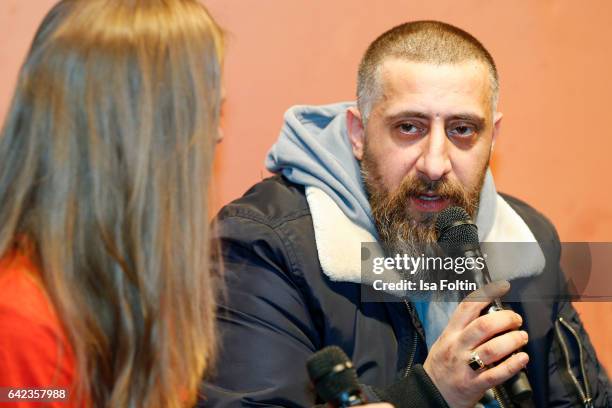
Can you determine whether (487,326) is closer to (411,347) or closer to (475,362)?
(475,362)

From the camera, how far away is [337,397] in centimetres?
107

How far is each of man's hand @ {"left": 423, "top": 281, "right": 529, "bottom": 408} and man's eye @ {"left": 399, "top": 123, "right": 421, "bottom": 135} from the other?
20.4 inches

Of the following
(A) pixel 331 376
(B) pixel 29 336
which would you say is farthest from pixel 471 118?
(B) pixel 29 336

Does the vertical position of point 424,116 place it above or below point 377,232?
above

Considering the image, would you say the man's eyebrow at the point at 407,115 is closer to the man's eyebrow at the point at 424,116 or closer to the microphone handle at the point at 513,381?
the man's eyebrow at the point at 424,116

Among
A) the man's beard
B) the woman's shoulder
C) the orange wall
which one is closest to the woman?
the woman's shoulder

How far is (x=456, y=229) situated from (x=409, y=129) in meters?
0.45

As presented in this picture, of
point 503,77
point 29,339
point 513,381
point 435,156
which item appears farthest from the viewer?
point 503,77

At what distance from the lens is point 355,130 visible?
2023mm

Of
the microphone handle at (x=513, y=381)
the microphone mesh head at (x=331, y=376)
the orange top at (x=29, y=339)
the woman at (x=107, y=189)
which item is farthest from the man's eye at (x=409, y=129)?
the orange top at (x=29, y=339)

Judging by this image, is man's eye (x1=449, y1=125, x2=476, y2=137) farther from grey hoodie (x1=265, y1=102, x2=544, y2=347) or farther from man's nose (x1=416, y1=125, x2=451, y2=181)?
grey hoodie (x1=265, y1=102, x2=544, y2=347)

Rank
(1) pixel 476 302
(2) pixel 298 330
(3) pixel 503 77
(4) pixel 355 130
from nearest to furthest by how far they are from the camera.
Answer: (1) pixel 476 302, (2) pixel 298 330, (4) pixel 355 130, (3) pixel 503 77

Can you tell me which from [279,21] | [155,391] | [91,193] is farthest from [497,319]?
[279,21]

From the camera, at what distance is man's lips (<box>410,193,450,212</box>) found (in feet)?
6.11
